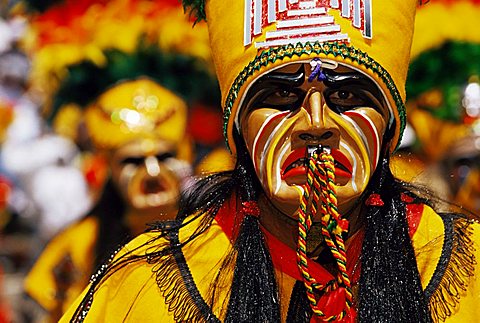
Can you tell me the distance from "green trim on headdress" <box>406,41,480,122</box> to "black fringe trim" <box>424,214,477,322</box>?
3.90 m

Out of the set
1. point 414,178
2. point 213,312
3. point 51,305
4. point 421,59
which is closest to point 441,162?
point 421,59

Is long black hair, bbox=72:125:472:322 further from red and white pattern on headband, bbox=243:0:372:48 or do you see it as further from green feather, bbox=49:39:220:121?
green feather, bbox=49:39:220:121

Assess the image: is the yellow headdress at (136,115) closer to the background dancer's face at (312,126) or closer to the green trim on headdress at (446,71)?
the green trim on headdress at (446,71)

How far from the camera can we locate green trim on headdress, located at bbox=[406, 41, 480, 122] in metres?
6.88

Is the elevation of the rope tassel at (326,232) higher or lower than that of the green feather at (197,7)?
lower

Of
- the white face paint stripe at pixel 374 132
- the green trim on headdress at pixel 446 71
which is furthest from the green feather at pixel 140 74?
the white face paint stripe at pixel 374 132

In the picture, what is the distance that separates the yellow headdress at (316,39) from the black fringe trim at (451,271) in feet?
0.93

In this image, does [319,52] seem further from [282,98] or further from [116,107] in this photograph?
[116,107]

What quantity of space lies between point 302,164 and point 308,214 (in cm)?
12

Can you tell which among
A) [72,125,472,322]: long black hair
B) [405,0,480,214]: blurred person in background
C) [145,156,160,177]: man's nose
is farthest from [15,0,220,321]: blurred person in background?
[72,125,472,322]: long black hair

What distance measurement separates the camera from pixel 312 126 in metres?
2.84

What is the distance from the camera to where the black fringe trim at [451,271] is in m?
2.89

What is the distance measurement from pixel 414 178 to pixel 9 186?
597cm

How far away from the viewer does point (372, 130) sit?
9.51ft
